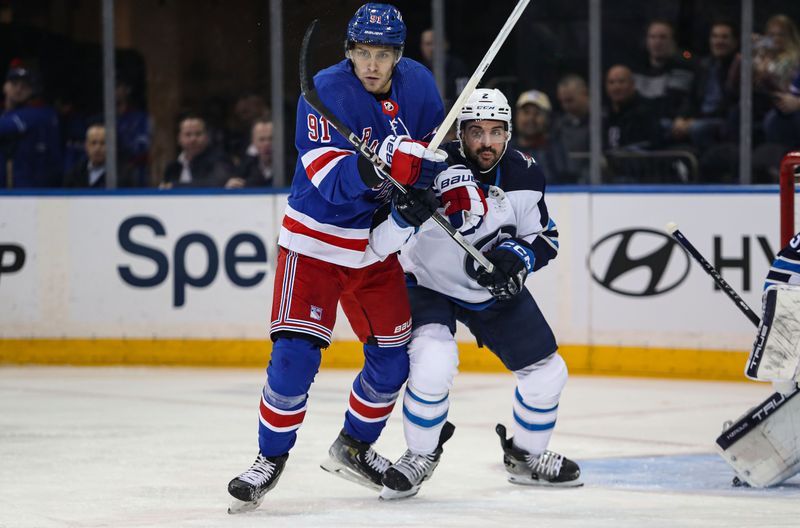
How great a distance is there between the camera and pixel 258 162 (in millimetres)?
7047

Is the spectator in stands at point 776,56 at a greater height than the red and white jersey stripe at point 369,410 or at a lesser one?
greater

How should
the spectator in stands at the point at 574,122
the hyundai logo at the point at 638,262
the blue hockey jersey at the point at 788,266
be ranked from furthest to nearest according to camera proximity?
the spectator in stands at the point at 574,122 → the hyundai logo at the point at 638,262 → the blue hockey jersey at the point at 788,266

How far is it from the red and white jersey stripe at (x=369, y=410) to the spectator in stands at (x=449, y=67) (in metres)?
3.03

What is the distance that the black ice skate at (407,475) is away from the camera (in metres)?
3.89

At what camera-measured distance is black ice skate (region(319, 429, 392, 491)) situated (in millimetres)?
4012

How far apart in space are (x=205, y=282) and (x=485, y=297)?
3.01 meters

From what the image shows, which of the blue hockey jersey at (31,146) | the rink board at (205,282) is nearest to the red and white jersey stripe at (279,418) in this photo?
the rink board at (205,282)

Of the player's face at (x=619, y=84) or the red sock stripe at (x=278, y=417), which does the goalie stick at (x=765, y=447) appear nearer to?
the red sock stripe at (x=278, y=417)

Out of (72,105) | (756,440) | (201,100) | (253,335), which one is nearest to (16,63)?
(72,105)

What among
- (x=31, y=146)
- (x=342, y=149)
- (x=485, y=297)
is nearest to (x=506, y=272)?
(x=485, y=297)

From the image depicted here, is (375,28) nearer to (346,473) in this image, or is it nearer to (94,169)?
(346,473)

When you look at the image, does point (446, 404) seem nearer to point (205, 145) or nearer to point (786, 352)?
point (786, 352)

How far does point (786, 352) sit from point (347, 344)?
3279mm

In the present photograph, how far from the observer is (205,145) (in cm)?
711
